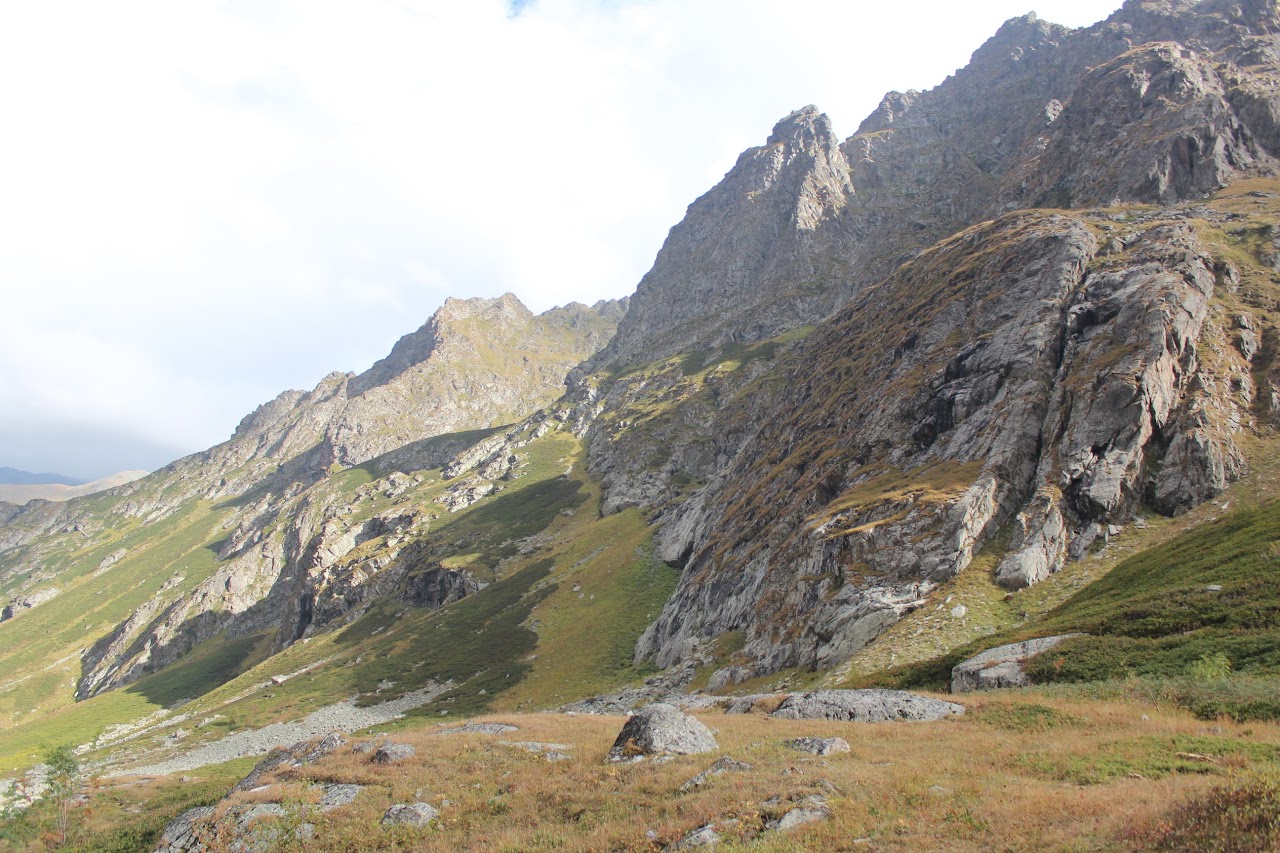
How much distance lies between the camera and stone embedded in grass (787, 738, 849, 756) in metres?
20.5

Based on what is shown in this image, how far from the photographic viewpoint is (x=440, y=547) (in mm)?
155750

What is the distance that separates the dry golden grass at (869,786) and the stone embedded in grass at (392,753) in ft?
1.63

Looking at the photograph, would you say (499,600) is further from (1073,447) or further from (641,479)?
(1073,447)

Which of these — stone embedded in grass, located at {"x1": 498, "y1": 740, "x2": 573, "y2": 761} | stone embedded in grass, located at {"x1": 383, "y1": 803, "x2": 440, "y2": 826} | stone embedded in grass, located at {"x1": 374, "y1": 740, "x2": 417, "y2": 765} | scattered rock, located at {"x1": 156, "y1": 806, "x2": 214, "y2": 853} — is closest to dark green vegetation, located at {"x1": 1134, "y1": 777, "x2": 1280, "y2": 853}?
stone embedded in grass, located at {"x1": 383, "y1": 803, "x2": 440, "y2": 826}

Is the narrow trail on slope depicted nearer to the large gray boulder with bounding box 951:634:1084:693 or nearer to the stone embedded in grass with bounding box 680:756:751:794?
the stone embedded in grass with bounding box 680:756:751:794

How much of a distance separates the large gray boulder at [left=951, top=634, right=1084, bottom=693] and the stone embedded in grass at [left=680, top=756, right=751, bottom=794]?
16.9m

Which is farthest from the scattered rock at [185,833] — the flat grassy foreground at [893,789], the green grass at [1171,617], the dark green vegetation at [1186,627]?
the dark green vegetation at [1186,627]

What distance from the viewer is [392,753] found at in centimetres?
2591

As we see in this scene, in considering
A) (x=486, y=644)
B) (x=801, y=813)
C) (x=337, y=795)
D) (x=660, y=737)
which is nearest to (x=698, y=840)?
(x=801, y=813)

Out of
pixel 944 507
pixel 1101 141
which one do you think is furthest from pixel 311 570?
pixel 1101 141

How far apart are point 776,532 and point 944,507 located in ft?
71.8

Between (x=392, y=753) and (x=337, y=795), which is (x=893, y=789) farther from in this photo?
(x=392, y=753)

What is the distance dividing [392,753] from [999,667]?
2984cm

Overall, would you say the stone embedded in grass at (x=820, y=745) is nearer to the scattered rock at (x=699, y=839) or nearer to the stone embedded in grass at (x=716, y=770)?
the stone embedded in grass at (x=716, y=770)
